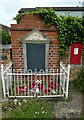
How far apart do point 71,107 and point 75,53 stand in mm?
2392

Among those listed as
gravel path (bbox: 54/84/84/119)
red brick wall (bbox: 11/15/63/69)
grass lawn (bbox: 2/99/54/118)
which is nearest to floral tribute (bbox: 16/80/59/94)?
grass lawn (bbox: 2/99/54/118)

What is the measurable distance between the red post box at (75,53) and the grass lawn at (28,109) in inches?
86.4

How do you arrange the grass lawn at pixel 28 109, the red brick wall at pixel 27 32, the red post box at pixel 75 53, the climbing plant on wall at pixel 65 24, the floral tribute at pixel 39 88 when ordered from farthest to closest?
the red post box at pixel 75 53 → the red brick wall at pixel 27 32 → the climbing plant on wall at pixel 65 24 → the floral tribute at pixel 39 88 → the grass lawn at pixel 28 109

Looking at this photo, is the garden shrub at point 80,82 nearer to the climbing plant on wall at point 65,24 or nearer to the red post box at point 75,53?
the red post box at point 75,53

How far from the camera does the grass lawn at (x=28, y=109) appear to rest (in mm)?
4289

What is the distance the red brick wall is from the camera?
6.05m

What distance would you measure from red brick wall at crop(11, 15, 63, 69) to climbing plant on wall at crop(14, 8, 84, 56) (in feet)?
0.55

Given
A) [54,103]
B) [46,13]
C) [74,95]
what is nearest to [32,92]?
[54,103]

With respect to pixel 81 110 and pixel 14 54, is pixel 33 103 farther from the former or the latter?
pixel 14 54

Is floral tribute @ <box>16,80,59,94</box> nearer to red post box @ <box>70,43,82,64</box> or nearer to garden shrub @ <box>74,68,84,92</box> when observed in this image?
garden shrub @ <box>74,68,84,92</box>

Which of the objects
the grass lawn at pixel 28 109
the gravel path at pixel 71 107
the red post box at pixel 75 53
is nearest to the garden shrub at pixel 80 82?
the gravel path at pixel 71 107

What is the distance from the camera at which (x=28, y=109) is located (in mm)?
4559

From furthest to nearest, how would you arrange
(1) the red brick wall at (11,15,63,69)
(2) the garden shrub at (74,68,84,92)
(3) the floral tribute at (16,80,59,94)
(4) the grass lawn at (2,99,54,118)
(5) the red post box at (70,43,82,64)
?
(5) the red post box at (70,43,82,64) → (1) the red brick wall at (11,15,63,69) → (2) the garden shrub at (74,68,84,92) → (3) the floral tribute at (16,80,59,94) → (4) the grass lawn at (2,99,54,118)

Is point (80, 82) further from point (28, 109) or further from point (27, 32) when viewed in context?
point (27, 32)
